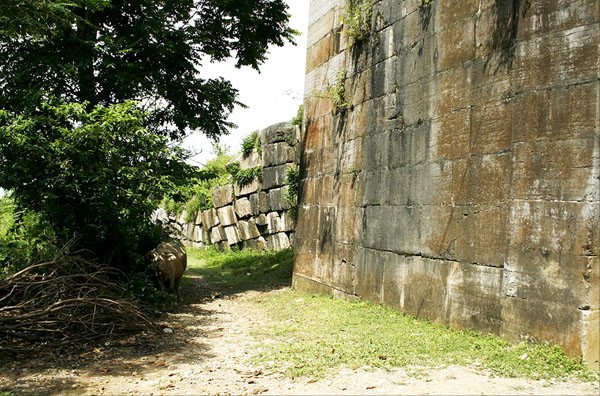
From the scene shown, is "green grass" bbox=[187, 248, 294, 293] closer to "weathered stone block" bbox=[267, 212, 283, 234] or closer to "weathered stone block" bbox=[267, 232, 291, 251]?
"weathered stone block" bbox=[267, 232, 291, 251]

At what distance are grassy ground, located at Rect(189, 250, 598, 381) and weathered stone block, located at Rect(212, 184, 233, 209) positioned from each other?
8785mm

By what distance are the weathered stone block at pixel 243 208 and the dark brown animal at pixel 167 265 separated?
242 inches

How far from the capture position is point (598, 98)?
4.42m

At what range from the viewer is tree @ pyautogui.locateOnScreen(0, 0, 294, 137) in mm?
8672

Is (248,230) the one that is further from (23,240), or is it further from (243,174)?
(23,240)

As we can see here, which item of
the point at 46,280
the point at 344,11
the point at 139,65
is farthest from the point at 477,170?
the point at 139,65

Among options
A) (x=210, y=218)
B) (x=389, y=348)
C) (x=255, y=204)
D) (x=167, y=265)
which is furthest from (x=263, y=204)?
(x=389, y=348)

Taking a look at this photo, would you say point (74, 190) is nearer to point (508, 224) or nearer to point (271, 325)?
point (271, 325)

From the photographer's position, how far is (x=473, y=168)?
223 inches

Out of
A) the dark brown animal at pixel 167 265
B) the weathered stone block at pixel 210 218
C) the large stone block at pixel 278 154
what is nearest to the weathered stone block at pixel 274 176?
→ the large stone block at pixel 278 154

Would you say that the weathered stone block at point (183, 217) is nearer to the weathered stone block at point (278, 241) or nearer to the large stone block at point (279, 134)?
the weathered stone block at point (278, 241)

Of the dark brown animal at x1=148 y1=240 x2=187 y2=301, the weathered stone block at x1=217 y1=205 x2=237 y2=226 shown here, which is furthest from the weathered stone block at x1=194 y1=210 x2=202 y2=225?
the dark brown animal at x1=148 y1=240 x2=187 y2=301

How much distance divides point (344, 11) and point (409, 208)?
3.74 metres

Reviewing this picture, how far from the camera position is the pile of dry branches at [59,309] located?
18.8 feet
